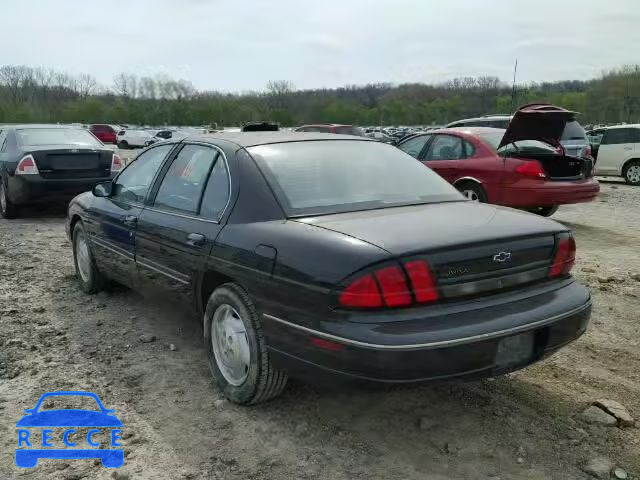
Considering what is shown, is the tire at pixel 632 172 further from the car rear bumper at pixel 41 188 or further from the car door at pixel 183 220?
the car door at pixel 183 220

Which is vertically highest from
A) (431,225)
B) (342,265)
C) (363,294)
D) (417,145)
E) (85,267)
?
(417,145)

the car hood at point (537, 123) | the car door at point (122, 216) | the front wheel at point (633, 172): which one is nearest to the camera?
the car door at point (122, 216)

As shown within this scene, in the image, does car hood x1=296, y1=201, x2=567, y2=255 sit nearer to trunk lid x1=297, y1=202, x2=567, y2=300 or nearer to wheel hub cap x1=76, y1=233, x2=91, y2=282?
trunk lid x1=297, y1=202, x2=567, y2=300

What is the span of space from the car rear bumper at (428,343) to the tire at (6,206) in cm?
785

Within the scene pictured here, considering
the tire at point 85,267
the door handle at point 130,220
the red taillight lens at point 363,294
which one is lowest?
the tire at point 85,267

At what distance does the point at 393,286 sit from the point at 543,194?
601cm

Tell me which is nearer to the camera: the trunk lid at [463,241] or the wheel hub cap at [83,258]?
the trunk lid at [463,241]

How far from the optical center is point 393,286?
2477mm

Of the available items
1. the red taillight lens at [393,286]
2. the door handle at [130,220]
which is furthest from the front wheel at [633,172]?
the red taillight lens at [393,286]

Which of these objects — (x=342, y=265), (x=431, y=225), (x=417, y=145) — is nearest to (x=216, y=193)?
(x=342, y=265)

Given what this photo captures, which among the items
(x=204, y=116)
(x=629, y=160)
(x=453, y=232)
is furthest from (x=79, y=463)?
(x=204, y=116)

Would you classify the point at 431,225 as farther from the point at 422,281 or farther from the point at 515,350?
the point at 515,350

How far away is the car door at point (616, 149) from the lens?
49.4ft

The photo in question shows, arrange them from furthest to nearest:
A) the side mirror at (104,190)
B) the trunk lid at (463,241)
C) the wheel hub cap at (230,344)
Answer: the side mirror at (104,190) → the wheel hub cap at (230,344) → the trunk lid at (463,241)
